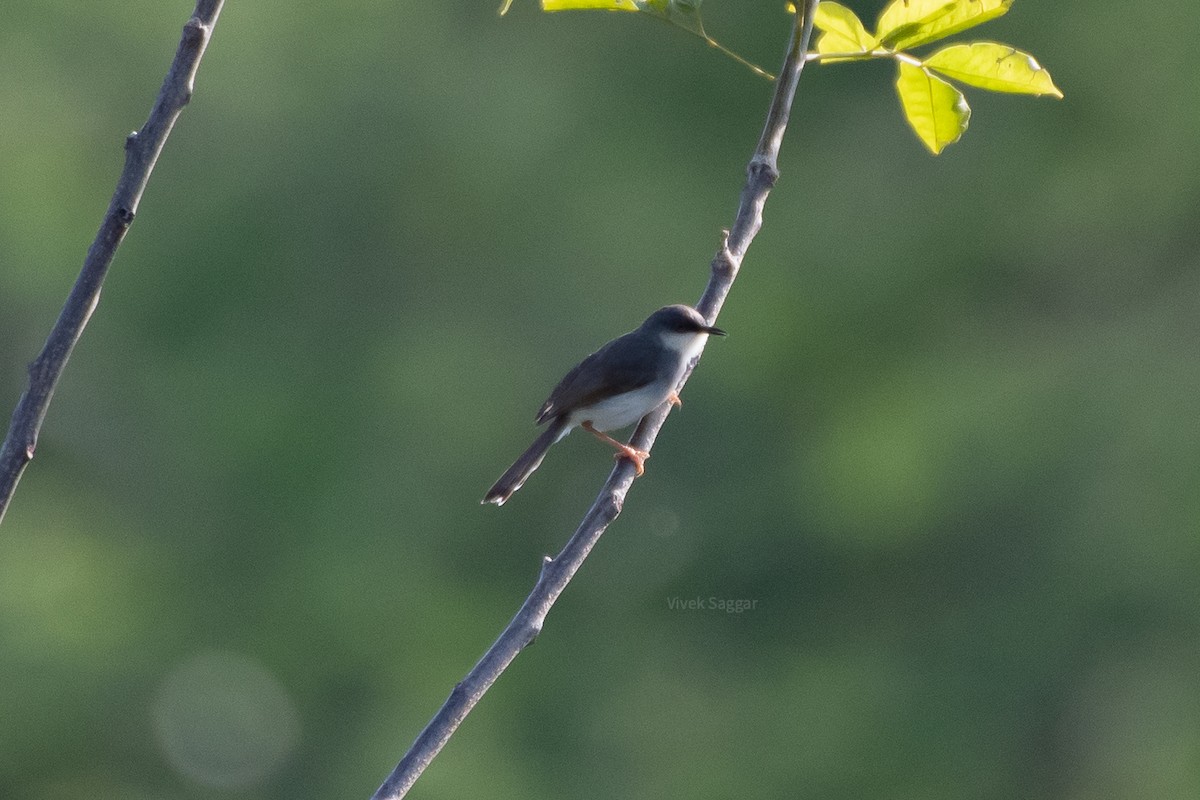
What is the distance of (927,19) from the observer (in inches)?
68.9

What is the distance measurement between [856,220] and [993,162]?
765 mm

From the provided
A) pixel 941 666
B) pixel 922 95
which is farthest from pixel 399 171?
pixel 922 95

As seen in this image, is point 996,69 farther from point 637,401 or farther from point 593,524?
point 637,401

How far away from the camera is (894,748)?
598 cm

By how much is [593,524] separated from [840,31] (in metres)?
0.82

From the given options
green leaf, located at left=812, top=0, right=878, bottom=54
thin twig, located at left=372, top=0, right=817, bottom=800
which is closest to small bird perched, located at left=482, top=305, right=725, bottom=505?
thin twig, located at left=372, top=0, right=817, bottom=800

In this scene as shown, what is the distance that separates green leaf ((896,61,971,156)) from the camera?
181 centimetres

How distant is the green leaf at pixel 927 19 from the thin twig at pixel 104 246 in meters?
0.96

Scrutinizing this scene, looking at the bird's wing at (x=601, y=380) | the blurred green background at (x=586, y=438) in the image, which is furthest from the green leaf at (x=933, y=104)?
the blurred green background at (x=586, y=438)

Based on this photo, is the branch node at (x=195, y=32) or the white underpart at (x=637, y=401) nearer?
the branch node at (x=195, y=32)

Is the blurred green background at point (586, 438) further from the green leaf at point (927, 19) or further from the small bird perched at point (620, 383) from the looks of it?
the green leaf at point (927, 19)

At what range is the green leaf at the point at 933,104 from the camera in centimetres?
181

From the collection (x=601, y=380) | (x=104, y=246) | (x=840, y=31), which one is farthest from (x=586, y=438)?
(x=104, y=246)

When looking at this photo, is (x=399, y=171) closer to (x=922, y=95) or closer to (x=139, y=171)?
(x=922, y=95)
